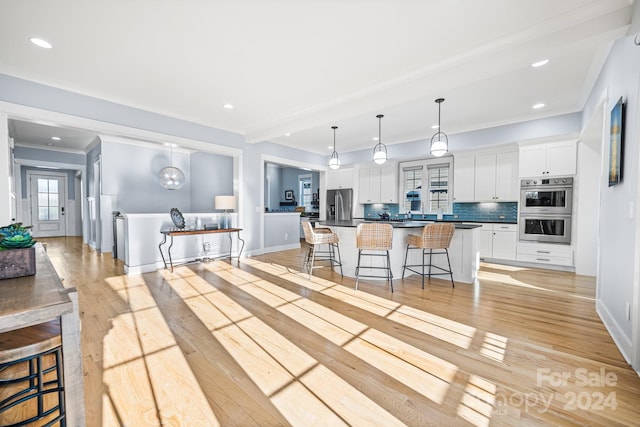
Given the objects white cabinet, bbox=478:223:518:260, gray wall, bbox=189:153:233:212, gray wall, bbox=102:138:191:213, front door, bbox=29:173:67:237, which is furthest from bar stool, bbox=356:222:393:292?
front door, bbox=29:173:67:237

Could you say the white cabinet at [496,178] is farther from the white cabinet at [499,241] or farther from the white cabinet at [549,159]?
the white cabinet at [499,241]

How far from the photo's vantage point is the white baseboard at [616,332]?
2.05 m

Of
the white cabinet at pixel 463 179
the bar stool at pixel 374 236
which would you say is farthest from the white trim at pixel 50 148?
the white cabinet at pixel 463 179

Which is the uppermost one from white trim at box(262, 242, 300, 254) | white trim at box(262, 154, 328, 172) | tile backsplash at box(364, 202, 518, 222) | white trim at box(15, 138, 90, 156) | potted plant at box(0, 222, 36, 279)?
white trim at box(15, 138, 90, 156)

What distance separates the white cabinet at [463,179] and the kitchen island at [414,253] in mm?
1783

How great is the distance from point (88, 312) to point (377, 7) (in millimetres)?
3985

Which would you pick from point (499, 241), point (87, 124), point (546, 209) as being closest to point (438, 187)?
point (499, 241)

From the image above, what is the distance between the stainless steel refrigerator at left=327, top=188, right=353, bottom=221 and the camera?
7.69 metres

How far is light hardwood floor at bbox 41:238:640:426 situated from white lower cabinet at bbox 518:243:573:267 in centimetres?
129

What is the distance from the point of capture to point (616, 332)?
2.31 meters

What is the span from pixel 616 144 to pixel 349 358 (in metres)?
2.87

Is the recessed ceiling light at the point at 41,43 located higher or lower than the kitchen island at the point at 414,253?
higher

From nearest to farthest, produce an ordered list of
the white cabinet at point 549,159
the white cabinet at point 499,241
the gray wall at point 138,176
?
1. the white cabinet at point 549,159
2. the white cabinet at point 499,241
3. the gray wall at point 138,176

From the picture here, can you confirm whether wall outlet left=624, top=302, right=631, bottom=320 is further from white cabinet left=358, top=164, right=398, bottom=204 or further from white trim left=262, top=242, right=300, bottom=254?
white trim left=262, top=242, right=300, bottom=254
